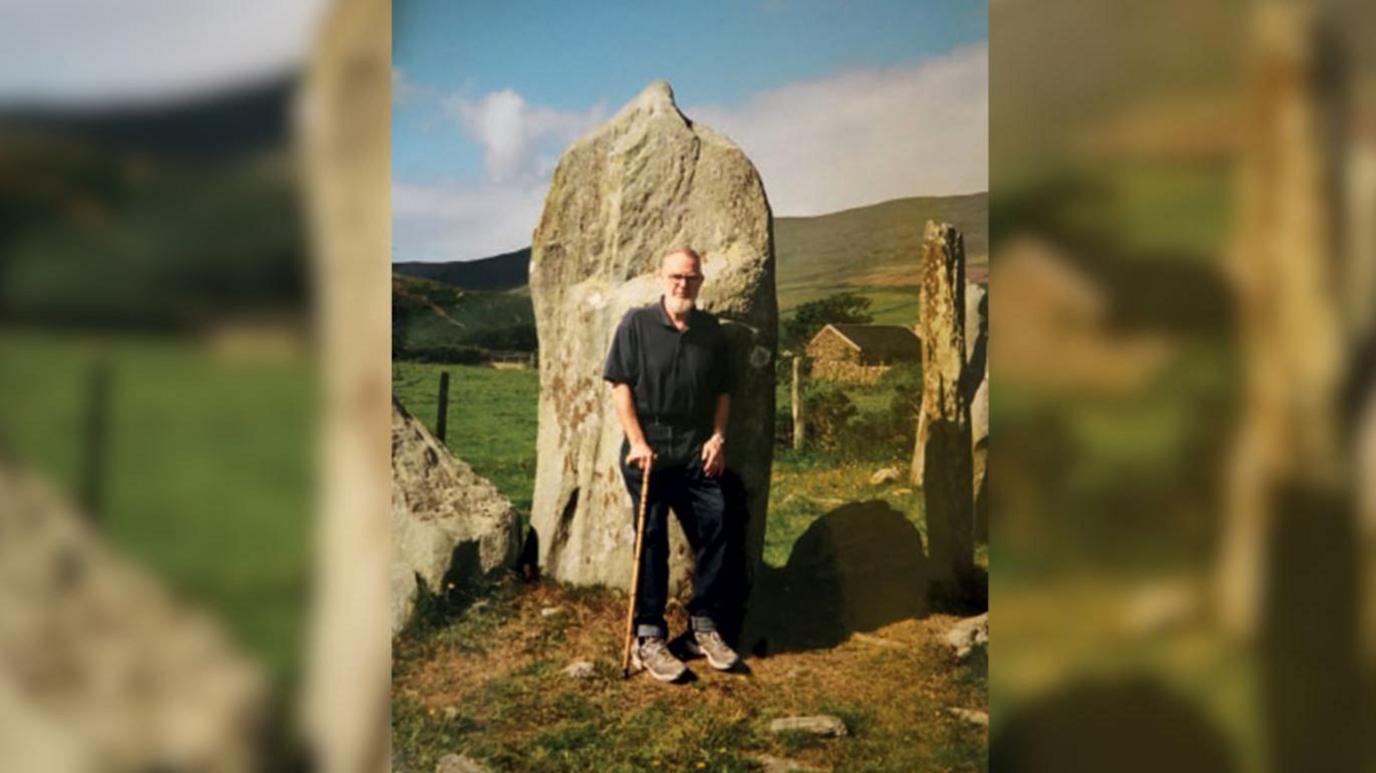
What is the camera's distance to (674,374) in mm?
4273

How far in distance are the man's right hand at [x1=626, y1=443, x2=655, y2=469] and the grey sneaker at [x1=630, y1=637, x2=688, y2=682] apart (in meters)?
0.65

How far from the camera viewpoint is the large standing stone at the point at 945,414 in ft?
13.9

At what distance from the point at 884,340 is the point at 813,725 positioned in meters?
1.42

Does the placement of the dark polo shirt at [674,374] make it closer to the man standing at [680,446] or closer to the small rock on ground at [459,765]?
the man standing at [680,446]

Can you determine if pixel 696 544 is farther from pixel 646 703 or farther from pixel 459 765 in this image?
pixel 459 765

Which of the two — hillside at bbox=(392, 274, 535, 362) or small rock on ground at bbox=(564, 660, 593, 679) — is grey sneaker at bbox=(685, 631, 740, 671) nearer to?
small rock on ground at bbox=(564, 660, 593, 679)

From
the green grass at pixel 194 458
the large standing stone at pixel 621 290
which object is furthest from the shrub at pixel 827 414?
the green grass at pixel 194 458

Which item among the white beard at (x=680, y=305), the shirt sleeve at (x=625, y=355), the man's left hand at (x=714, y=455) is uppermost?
the white beard at (x=680, y=305)

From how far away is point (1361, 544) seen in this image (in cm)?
375

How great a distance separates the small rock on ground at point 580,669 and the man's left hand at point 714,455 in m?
0.85

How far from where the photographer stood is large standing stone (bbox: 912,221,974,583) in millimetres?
4250

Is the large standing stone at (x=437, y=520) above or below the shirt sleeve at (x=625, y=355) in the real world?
below

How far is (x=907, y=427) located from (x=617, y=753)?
160 cm

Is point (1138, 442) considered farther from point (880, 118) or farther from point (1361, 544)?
point (880, 118)
